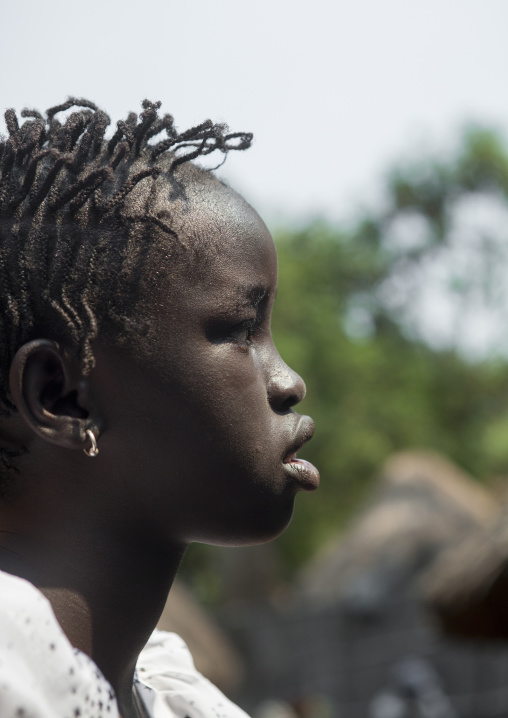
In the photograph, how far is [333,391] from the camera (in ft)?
72.2

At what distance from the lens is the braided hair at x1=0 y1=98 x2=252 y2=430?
1168mm

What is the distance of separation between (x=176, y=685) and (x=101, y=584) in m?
0.38

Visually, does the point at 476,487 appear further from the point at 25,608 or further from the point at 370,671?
the point at 25,608

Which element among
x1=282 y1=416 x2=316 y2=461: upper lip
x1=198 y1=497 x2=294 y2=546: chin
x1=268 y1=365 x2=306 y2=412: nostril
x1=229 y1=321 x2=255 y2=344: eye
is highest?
x1=229 y1=321 x2=255 y2=344: eye

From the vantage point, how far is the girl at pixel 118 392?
3.84 feet

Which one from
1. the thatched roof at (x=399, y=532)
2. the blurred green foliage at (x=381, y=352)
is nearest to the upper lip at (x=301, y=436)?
the thatched roof at (x=399, y=532)

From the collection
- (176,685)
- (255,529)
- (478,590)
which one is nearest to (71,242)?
(255,529)

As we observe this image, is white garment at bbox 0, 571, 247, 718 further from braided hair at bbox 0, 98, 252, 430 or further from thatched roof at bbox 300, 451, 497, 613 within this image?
thatched roof at bbox 300, 451, 497, 613

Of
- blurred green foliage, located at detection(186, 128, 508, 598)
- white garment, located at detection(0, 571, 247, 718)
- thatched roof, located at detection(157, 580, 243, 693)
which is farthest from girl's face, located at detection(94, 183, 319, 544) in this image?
blurred green foliage, located at detection(186, 128, 508, 598)

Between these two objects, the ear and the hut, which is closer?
the ear

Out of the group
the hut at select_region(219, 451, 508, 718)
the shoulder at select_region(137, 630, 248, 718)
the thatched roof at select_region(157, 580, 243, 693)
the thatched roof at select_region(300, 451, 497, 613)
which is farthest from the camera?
the thatched roof at select_region(300, 451, 497, 613)

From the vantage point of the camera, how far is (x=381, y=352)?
23.7 m

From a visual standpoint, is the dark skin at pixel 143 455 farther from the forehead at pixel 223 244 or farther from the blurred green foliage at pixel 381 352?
the blurred green foliage at pixel 381 352

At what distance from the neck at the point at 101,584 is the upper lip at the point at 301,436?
203 mm
